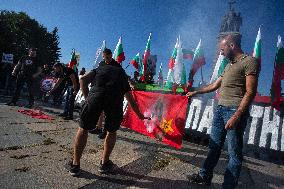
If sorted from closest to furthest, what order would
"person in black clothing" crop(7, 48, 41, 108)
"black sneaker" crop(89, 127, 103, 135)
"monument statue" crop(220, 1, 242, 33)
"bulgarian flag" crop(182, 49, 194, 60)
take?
1. "black sneaker" crop(89, 127, 103, 135)
2. "person in black clothing" crop(7, 48, 41, 108)
3. "bulgarian flag" crop(182, 49, 194, 60)
4. "monument statue" crop(220, 1, 242, 33)

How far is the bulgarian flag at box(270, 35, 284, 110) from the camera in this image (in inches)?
300

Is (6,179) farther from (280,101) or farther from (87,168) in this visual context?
(280,101)

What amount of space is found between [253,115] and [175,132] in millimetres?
2972

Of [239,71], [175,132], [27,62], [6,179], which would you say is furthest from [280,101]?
[27,62]

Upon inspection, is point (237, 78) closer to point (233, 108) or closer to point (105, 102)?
point (233, 108)

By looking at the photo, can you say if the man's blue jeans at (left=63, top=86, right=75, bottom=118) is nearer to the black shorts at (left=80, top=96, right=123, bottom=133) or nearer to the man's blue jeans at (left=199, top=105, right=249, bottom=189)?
the black shorts at (left=80, top=96, right=123, bottom=133)

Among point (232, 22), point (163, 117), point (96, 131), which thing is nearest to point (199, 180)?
point (163, 117)

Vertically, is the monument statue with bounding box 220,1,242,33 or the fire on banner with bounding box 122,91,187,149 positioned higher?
the monument statue with bounding box 220,1,242,33

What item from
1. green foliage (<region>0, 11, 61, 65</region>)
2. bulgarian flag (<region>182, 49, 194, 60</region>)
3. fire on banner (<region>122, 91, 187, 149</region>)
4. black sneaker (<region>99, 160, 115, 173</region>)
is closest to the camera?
black sneaker (<region>99, 160, 115, 173</region>)

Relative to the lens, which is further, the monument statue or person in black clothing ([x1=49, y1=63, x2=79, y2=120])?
the monument statue

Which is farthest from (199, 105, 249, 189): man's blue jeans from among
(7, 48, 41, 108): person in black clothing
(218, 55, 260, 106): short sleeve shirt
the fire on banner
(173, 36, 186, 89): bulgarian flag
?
(173, 36, 186, 89): bulgarian flag

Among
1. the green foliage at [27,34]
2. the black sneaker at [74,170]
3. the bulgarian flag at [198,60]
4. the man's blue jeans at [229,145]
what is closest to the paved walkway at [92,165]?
the black sneaker at [74,170]

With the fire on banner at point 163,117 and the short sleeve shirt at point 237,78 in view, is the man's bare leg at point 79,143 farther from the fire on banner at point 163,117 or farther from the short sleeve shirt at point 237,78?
the fire on banner at point 163,117

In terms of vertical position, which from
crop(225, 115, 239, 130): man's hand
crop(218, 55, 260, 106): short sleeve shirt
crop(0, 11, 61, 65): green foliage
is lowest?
crop(225, 115, 239, 130): man's hand
